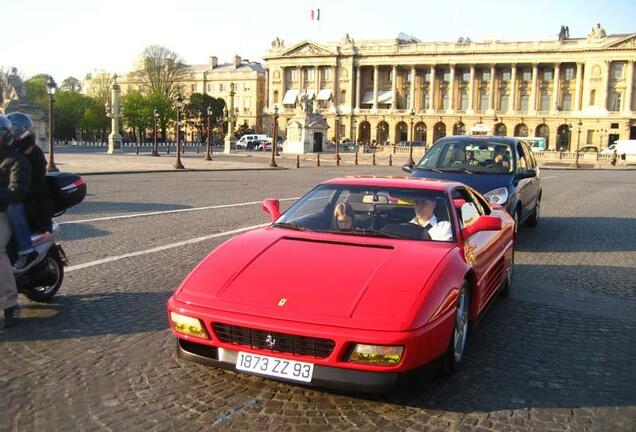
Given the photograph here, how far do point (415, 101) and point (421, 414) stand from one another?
4522 inches

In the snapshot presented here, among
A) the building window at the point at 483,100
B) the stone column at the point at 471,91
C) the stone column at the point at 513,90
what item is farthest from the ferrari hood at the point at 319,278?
the building window at the point at 483,100

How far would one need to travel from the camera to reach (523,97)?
108 m

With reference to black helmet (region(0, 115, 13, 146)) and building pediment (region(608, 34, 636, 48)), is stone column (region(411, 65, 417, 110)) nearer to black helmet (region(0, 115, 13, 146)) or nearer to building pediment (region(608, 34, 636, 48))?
building pediment (region(608, 34, 636, 48))

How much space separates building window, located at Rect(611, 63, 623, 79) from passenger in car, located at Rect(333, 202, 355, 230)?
10583 cm

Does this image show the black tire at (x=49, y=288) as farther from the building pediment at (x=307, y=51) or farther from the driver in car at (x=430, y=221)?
the building pediment at (x=307, y=51)

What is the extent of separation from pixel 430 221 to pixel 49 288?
3696 millimetres

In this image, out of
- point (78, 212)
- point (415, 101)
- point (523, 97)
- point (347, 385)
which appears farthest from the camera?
point (415, 101)

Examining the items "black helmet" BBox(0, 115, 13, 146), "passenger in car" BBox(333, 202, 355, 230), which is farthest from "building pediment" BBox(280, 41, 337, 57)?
"black helmet" BBox(0, 115, 13, 146)

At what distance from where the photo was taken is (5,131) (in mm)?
5312

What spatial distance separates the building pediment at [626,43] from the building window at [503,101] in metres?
17.7

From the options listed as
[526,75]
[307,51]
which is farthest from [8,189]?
[307,51]

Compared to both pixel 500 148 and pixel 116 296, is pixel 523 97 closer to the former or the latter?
pixel 500 148

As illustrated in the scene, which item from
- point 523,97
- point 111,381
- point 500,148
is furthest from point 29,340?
point 523,97

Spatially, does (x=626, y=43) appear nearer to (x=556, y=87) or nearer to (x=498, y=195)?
(x=556, y=87)
